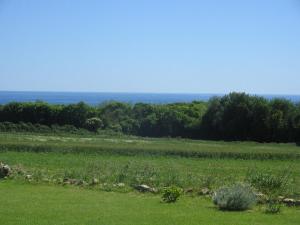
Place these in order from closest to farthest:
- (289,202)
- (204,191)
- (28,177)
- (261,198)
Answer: (289,202)
(261,198)
(204,191)
(28,177)

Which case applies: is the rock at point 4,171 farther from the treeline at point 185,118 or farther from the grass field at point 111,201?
the treeline at point 185,118

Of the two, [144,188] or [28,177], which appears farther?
[28,177]

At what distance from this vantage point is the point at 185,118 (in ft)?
245

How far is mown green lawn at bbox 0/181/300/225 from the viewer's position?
13734 mm

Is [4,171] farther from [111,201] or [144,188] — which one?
[111,201]

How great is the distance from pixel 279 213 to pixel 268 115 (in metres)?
52.9

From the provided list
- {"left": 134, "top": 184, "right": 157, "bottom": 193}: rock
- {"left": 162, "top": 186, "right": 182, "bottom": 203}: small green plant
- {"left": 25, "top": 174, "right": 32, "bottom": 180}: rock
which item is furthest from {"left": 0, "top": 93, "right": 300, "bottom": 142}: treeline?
{"left": 162, "top": 186, "right": 182, "bottom": 203}: small green plant

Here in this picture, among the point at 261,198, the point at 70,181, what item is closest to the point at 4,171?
the point at 70,181

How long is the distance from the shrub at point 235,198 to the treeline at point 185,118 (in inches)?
2016

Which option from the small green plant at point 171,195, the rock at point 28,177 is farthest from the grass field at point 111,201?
the small green plant at point 171,195

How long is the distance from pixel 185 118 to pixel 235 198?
58885mm

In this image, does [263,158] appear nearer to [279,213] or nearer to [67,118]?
[279,213]

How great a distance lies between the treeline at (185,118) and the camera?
6712 centimetres

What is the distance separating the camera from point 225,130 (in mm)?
69250
